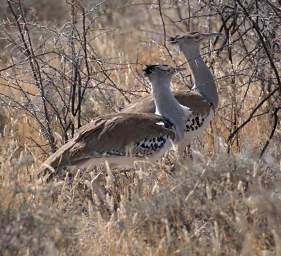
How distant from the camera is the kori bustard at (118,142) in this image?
4.41 meters

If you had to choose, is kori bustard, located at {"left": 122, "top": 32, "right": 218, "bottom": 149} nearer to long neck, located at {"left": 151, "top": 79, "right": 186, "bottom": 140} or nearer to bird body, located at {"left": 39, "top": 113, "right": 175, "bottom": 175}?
long neck, located at {"left": 151, "top": 79, "right": 186, "bottom": 140}

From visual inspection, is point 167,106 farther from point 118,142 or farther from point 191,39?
point 191,39

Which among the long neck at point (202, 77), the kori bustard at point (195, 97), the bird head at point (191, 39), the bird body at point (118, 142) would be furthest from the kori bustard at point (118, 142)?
the bird head at point (191, 39)

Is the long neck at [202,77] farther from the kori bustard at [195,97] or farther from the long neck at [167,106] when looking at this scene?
the long neck at [167,106]

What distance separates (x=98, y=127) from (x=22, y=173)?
451 mm

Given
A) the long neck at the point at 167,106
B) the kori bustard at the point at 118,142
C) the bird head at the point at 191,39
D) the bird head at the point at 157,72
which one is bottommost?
the kori bustard at the point at 118,142

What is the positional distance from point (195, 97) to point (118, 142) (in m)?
0.96

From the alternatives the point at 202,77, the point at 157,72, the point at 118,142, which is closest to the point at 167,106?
the point at 157,72

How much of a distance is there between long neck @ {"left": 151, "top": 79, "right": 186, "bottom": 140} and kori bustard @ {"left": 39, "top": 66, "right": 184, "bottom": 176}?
0.08 m

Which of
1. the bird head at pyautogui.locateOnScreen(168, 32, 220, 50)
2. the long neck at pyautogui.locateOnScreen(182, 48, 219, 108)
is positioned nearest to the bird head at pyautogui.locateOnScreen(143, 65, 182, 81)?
the long neck at pyautogui.locateOnScreen(182, 48, 219, 108)

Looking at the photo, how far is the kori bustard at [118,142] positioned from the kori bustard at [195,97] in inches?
8.7

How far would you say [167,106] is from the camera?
480 centimetres

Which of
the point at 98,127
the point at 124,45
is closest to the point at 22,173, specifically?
the point at 98,127

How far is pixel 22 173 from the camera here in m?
4.57
